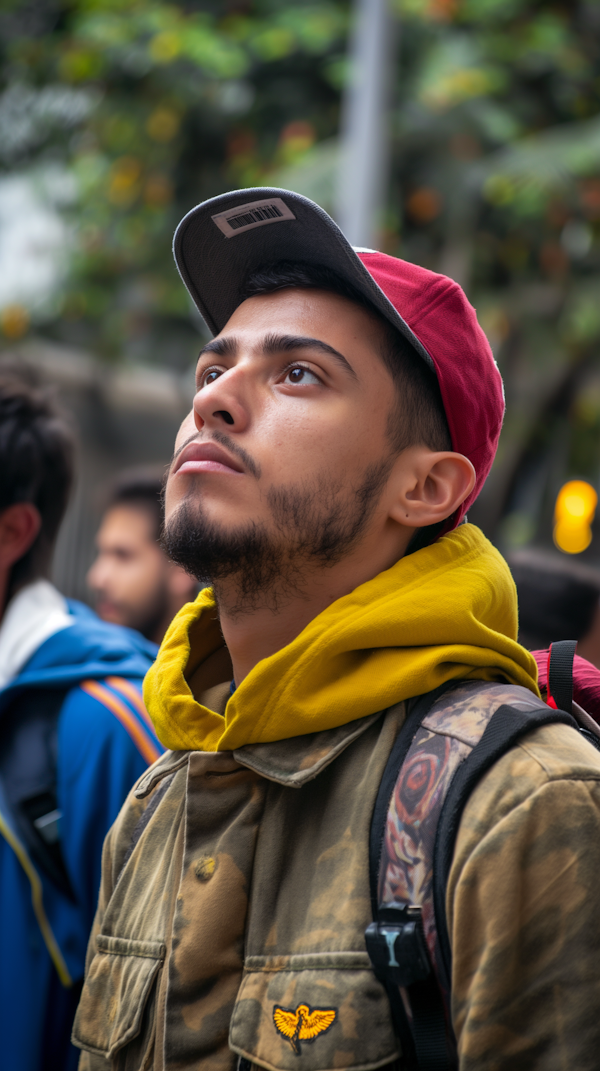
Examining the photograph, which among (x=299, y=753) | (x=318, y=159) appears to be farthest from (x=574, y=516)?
(x=299, y=753)

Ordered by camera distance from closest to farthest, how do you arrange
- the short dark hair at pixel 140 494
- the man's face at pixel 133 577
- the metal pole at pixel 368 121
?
1. the man's face at pixel 133 577
2. the short dark hair at pixel 140 494
3. the metal pole at pixel 368 121

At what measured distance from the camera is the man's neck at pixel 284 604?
5.90 feet

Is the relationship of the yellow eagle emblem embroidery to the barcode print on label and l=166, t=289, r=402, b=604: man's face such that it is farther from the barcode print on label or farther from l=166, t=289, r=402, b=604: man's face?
the barcode print on label

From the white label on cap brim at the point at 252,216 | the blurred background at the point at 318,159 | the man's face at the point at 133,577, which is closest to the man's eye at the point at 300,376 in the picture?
the white label on cap brim at the point at 252,216

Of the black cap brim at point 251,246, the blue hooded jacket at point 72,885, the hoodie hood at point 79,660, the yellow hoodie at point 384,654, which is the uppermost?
the black cap brim at point 251,246

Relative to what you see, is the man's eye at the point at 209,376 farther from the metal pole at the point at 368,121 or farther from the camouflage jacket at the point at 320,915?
the metal pole at the point at 368,121

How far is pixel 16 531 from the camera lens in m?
3.09

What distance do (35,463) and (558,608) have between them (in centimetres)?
212

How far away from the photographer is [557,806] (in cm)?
138

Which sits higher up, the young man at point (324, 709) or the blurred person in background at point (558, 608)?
the young man at point (324, 709)

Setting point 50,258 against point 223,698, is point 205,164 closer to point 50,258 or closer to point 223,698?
point 50,258

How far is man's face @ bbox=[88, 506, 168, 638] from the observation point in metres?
5.23

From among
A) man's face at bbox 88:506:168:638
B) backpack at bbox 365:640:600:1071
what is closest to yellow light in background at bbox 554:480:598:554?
man's face at bbox 88:506:168:638

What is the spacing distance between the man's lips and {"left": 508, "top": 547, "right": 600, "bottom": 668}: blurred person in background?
8.01 ft
